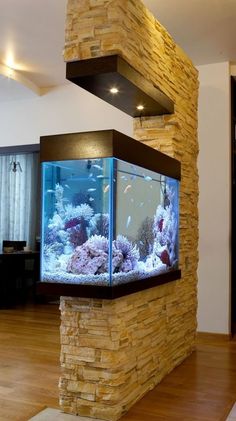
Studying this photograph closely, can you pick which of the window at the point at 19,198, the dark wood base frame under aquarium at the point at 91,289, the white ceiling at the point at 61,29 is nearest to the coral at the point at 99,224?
the dark wood base frame under aquarium at the point at 91,289

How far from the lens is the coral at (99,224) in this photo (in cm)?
271

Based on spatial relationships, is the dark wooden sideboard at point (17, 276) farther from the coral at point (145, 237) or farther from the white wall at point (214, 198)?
the coral at point (145, 237)

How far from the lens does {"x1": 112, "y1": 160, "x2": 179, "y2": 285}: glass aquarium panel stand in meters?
2.82

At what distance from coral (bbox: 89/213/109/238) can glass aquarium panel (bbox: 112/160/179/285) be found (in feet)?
0.21

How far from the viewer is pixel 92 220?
275 cm

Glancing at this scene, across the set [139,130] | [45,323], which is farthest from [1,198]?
[139,130]

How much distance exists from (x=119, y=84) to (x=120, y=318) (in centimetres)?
161

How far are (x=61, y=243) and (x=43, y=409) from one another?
1.15 m

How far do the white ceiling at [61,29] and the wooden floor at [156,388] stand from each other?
318 centimetres

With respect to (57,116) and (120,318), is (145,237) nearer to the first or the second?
(120,318)

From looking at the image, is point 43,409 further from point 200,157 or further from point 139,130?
point 200,157

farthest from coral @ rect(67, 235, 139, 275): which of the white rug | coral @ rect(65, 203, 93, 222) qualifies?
the white rug

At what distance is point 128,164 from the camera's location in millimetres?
2918

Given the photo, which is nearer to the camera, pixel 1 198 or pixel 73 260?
pixel 73 260
